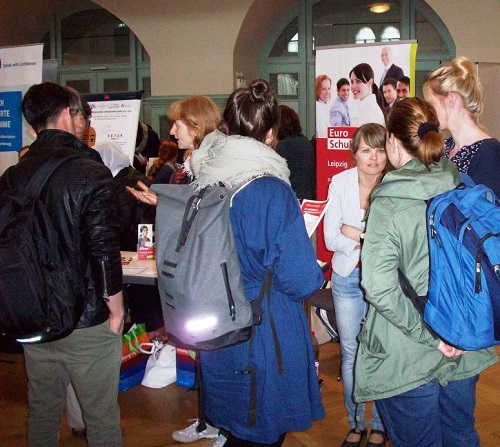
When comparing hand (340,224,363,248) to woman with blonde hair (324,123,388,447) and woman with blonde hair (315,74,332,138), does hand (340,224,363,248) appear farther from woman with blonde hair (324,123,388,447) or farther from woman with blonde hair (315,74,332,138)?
woman with blonde hair (315,74,332,138)

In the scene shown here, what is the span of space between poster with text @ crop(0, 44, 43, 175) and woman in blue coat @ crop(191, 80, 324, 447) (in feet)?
10.5

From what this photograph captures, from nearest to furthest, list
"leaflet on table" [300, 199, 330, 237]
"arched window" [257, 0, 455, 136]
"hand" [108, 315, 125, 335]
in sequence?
"hand" [108, 315, 125, 335] → "leaflet on table" [300, 199, 330, 237] → "arched window" [257, 0, 455, 136]

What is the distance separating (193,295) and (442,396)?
0.74 meters

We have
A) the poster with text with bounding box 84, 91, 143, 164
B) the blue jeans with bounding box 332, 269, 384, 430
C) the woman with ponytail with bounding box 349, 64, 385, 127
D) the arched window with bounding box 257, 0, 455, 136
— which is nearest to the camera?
the blue jeans with bounding box 332, 269, 384, 430

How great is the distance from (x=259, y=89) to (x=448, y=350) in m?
0.86

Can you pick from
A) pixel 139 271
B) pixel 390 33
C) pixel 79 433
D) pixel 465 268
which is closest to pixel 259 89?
pixel 465 268

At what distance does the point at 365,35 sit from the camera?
754cm

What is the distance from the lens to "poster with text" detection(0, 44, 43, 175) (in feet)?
14.4

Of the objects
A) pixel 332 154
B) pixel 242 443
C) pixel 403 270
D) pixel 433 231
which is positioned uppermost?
pixel 332 154

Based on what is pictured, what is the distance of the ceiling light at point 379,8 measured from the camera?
7379 millimetres

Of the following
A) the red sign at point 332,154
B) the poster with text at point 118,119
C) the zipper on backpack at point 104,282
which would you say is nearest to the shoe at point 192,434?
the zipper on backpack at point 104,282

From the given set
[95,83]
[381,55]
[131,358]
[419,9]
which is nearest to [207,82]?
[95,83]

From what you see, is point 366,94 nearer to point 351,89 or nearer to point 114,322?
point 351,89

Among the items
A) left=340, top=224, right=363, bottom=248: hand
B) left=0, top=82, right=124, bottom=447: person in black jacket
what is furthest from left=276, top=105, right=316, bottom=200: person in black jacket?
left=0, top=82, right=124, bottom=447: person in black jacket
